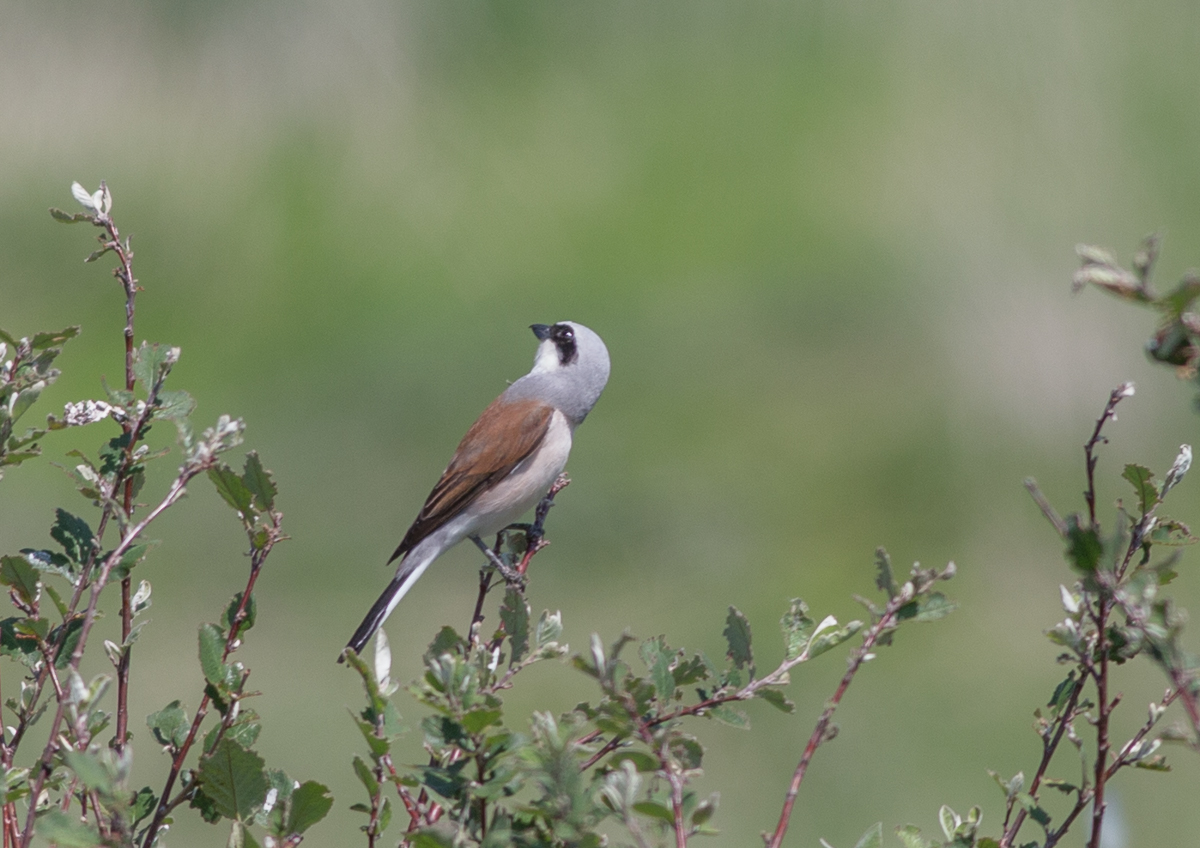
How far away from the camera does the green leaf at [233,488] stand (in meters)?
1.82

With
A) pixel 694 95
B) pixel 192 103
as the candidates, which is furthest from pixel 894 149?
pixel 192 103

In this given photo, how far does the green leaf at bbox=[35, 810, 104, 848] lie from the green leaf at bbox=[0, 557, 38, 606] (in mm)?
544

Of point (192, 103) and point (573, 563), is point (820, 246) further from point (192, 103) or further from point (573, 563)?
point (192, 103)

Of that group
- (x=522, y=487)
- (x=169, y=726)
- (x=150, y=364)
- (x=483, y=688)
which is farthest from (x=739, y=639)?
(x=522, y=487)

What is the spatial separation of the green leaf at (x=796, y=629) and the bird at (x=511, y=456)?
2.08 meters

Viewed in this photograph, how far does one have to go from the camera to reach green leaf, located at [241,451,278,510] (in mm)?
1824

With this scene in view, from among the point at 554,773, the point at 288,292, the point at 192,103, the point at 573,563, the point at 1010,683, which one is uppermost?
the point at 192,103

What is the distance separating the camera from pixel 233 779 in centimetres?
166

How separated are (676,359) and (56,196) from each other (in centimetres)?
445

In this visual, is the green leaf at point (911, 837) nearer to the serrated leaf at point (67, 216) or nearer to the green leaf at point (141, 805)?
the green leaf at point (141, 805)

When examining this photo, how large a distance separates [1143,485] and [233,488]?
126cm

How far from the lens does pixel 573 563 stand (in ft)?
24.3

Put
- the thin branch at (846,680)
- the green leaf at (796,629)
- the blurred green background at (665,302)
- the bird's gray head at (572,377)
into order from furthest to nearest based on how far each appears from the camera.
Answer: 1. the blurred green background at (665,302)
2. the bird's gray head at (572,377)
3. the green leaf at (796,629)
4. the thin branch at (846,680)

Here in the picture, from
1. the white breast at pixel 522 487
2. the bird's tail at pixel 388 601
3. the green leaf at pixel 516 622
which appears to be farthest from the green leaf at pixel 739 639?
the white breast at pixel 522 487
